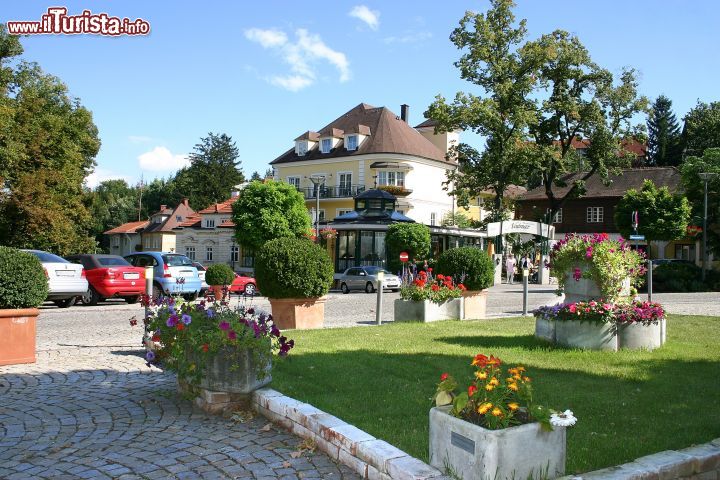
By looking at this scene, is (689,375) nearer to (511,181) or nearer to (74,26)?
(74,26)

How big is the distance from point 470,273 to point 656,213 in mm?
27616

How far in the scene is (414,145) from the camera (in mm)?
54844

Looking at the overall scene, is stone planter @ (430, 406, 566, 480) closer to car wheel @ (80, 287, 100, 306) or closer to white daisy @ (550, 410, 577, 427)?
white daisy @ (550, 410, 577, 427)

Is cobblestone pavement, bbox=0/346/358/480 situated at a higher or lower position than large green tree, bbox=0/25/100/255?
lower

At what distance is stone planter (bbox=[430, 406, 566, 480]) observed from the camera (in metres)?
3.57

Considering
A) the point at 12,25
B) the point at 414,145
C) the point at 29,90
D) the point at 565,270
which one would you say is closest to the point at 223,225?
the point at 414,145

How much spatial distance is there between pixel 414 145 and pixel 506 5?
60.6 ft

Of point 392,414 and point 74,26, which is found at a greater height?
point 74,26

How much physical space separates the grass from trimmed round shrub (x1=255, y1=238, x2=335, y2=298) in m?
0.84

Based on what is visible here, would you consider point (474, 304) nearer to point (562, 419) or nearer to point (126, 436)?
point (126, 436)

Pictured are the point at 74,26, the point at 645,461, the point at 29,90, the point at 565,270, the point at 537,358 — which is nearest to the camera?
the point at 645,461

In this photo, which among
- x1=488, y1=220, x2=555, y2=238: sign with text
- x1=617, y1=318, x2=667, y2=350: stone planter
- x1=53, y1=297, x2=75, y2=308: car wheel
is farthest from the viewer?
x1=488, y1=220, x2=555, y2=238: sign with text

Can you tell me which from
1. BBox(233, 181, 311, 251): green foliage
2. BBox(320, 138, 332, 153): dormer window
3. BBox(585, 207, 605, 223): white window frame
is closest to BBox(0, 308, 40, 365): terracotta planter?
BBox(233, 181, 311, 251): green foliage

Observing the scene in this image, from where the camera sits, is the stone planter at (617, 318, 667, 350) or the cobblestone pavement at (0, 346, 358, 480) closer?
the cobblestone pavement at (0, 346, 358, 480)
